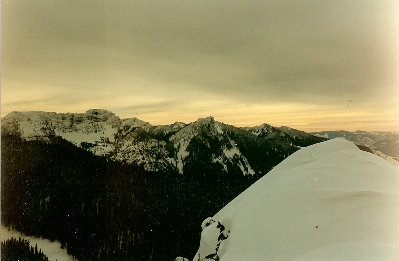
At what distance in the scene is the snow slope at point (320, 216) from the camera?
7.40 m

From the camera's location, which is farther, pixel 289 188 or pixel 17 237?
pixel 17 237

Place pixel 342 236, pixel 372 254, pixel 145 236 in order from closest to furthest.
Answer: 1. pixel 372 254
2. pixel 342 236
3. pixel 145 236

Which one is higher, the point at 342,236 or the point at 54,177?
the point at 342,236

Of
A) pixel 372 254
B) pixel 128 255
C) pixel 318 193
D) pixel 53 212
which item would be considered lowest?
pixel 128 255

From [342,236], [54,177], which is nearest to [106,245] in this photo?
[54,177]

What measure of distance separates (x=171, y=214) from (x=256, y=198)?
76.4 meters

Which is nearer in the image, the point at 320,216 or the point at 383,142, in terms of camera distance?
the point at 320,216

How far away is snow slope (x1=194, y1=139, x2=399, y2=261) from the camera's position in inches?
291

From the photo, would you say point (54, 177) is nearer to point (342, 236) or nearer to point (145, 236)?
point (145, 236)

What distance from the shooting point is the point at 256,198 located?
10609 millimetres

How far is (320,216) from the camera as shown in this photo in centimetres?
834

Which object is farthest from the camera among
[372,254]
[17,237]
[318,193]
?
[17,237]

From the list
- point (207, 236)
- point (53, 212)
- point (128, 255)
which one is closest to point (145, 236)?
point (128, 255)

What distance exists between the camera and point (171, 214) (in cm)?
8494
